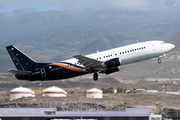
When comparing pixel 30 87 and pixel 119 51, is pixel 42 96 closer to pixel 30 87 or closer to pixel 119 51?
pixel 30 87

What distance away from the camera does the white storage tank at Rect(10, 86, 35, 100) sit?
5778 inches

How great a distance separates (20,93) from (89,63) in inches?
3304

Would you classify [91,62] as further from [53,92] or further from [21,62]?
[53,92]

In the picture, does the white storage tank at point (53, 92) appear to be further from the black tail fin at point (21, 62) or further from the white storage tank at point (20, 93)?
the black tail fin at point (21, 62)

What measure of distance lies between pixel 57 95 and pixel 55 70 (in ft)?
261

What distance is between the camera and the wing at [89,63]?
232 ft

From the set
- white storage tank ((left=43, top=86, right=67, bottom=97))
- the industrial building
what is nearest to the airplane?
the industrial building

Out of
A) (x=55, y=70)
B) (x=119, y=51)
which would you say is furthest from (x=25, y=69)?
(x=119, y=51)

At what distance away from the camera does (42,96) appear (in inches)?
5915

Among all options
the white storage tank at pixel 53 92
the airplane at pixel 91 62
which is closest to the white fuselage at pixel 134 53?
the airplane at pixel 91 62

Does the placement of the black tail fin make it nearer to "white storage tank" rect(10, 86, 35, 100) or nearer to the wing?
the wing

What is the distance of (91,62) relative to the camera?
7150 cm

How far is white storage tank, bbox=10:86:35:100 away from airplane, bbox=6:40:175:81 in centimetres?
7209

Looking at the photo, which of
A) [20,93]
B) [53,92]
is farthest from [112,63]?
Result: [20,93]
